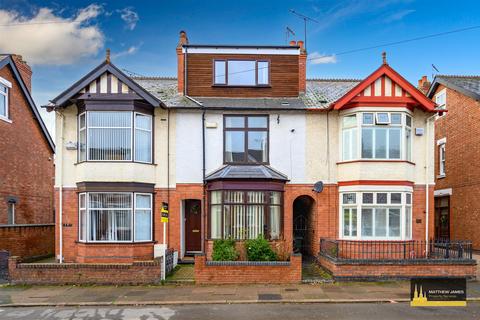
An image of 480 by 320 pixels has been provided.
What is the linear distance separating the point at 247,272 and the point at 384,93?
8.53m

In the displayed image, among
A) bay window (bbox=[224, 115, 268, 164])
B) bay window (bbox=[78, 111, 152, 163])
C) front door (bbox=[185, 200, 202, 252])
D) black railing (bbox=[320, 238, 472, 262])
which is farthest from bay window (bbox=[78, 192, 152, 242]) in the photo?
black railing (bbox=[320, 238, 472, 262])

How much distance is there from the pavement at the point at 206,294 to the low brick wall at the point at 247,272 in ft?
0.94

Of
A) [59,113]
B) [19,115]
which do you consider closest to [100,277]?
[59,113]

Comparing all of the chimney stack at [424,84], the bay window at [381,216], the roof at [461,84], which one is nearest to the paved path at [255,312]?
the bay window at [381,216]

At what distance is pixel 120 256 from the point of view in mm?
15930

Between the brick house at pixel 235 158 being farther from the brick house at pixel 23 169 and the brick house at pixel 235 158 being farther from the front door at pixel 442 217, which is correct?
the front door at pixel 442 217

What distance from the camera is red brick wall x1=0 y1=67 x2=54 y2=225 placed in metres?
20.3

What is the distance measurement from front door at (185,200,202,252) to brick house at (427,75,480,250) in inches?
515

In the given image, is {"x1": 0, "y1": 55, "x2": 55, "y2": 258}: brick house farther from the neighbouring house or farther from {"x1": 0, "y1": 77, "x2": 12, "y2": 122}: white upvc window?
the neighbouring house

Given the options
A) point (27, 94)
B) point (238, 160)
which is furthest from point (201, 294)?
point (27, 94)

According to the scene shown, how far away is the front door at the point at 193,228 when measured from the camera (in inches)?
707

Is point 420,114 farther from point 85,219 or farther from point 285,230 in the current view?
point 85,219

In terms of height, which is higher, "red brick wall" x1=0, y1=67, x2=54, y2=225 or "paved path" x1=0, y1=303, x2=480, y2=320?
"red brick wall" x1=0, y1=67, x2=54, y2=225

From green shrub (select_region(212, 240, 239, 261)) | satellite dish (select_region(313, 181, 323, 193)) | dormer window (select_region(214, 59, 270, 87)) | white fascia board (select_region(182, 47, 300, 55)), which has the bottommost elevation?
green shrub (select_region(212, 240, 239, 261))
